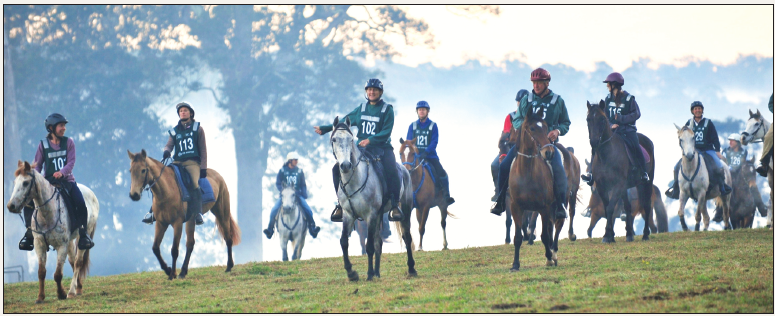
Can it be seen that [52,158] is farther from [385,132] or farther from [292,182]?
[292,182]

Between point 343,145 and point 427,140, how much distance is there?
6914 mm

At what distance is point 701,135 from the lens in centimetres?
1830

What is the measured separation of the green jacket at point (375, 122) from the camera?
37.8 feet

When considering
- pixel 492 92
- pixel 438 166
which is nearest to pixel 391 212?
pixel 438 166

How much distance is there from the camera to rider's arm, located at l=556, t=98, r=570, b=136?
Answer: 40.1 ft

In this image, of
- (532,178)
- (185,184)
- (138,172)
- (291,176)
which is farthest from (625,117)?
(291,176)

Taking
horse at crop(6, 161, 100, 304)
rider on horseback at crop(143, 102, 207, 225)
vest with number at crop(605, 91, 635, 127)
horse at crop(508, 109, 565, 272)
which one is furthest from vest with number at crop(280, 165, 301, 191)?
horse at crop(508, 109, 565, 272)

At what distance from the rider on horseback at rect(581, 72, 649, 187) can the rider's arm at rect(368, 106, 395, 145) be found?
5.18 meters

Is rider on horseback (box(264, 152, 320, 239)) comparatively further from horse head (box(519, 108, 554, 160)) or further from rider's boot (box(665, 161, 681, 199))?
horse head (box(519, 108, 554, 160))

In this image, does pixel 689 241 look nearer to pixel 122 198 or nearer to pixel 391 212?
pixel 391 212

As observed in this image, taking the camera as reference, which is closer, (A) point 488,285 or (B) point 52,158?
(A) point 488,285

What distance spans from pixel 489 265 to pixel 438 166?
4953mm

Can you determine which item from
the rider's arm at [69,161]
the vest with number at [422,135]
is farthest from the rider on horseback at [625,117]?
the rider's arm at [69,161]

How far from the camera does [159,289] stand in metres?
12.2
